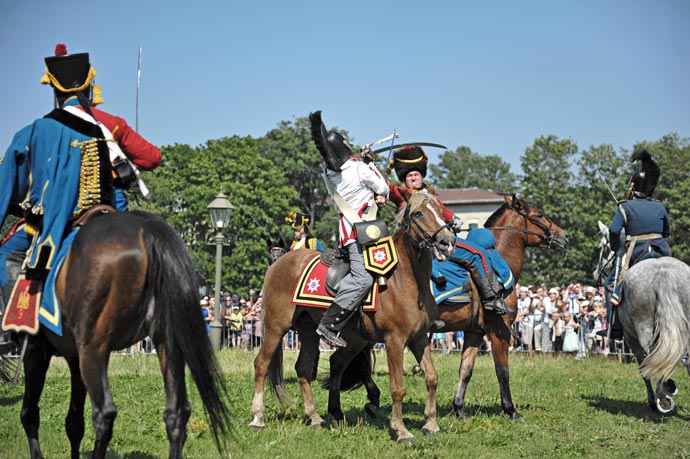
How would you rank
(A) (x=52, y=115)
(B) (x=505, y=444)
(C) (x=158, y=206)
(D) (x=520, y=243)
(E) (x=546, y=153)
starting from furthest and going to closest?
(E) (x=546, y=153), (C) (x=158, y=206), (D) (x=520, y=243), (B) (x=505, y=444), (A) (x=52, y=115)

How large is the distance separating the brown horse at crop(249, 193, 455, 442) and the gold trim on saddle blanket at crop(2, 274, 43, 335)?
3708 millimetres

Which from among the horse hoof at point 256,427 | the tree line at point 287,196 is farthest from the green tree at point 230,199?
the horse hoof at point 256,427

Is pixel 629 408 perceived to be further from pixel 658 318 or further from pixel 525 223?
pixel 525 223

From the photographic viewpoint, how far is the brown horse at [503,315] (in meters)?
11.2

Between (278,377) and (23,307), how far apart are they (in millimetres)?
4493

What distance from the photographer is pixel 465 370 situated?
11344 mm

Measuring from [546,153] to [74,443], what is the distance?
61460 millimetres

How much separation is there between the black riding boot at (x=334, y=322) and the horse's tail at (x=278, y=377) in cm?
123

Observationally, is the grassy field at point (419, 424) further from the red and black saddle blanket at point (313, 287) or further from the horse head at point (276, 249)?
the horse head at point (276, 249)

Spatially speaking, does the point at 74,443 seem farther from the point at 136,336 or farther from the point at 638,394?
the point at 638,394

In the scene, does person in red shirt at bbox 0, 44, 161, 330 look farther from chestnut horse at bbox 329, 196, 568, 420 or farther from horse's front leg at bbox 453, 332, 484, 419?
horse's front leg at bbox 453, 332, 484, 419

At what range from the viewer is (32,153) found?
695 centimetres

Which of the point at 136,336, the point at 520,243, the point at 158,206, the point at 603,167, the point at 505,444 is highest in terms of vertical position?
the point at 603,167

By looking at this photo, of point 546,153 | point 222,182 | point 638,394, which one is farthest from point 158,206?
point 638,394
